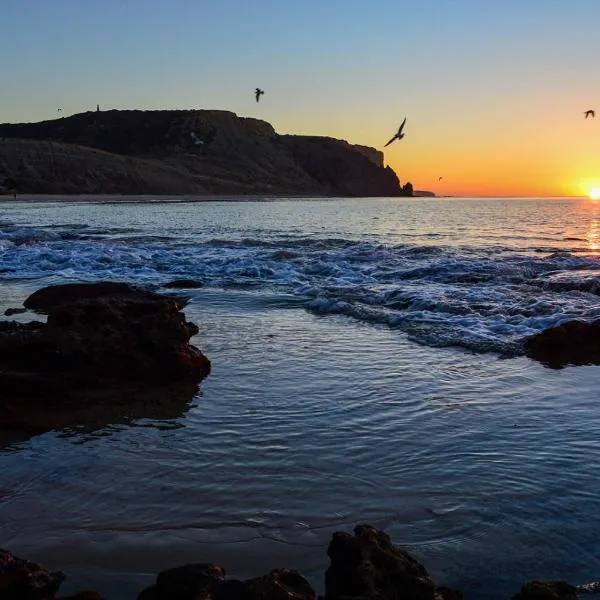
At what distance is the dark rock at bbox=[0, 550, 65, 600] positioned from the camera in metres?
2.77

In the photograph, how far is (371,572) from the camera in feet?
8.98

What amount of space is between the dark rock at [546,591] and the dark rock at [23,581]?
1.97 m

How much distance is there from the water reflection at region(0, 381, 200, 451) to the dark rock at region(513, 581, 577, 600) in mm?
3108

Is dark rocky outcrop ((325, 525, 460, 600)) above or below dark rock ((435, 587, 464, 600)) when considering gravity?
above

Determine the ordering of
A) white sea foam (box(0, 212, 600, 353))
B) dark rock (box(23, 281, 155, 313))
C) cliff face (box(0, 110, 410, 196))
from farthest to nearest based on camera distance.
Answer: cliff face (box(0, 110, 410, 196)) < dark rock (box(23, 281, 155, 313)) < white sea foam (box(0, 212, 600, 353))

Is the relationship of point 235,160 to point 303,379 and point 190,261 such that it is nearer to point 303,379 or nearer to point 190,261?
point 190,261

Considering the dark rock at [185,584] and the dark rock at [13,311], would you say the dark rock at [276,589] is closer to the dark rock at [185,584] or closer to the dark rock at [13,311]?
the dark rock at [185,584]

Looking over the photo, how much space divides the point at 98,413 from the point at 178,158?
435 ft

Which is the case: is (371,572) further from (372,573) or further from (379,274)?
(379,274)

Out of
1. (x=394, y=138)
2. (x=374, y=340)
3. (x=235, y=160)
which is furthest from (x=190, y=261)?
(x=235, y=160)

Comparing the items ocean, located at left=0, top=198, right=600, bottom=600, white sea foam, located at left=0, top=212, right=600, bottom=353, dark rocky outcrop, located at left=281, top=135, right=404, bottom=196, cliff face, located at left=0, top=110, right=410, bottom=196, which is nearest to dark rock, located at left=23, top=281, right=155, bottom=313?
ocean, located at left=0, top=198, right=600, bottom=600

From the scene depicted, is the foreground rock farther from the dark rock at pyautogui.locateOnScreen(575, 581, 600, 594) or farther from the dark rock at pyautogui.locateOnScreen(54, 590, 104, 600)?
the dark rock at pyautogui.locateOnScreen(575, 581, 600, 594)

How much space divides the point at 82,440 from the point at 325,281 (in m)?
10.7

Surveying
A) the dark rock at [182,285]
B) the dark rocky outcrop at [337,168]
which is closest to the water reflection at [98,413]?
the dark rock at [182,285]
